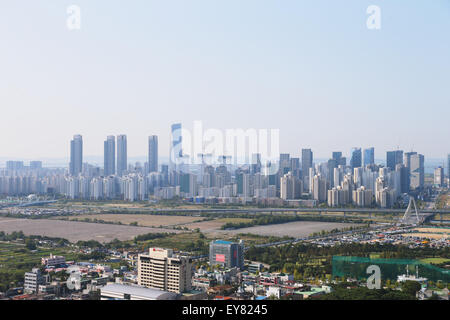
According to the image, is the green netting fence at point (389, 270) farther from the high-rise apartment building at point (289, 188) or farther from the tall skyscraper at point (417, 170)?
the tall skyscraper at point (417, 170)

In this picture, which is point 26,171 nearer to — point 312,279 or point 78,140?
point 78,140

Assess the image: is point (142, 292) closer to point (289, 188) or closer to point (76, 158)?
point (289, 188)

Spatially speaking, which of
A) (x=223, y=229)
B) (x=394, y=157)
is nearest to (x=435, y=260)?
(x=223, y=229)

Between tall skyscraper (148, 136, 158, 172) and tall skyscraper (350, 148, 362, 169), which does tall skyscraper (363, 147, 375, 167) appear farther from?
tall skyscraper (148, 136, 158, 172)

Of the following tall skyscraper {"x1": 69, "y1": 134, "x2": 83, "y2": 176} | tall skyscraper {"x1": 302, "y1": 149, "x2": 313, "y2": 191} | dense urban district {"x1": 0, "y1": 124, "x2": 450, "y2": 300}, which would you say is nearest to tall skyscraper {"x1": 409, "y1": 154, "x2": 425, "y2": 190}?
dense urban district {"x1": 0, "y1": 124, "x2": 450, "y2": 300}

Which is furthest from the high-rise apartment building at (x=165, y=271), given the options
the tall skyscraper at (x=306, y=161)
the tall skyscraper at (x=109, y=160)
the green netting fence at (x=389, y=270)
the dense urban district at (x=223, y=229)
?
the tall skyscraper at (x=109, y=160)
